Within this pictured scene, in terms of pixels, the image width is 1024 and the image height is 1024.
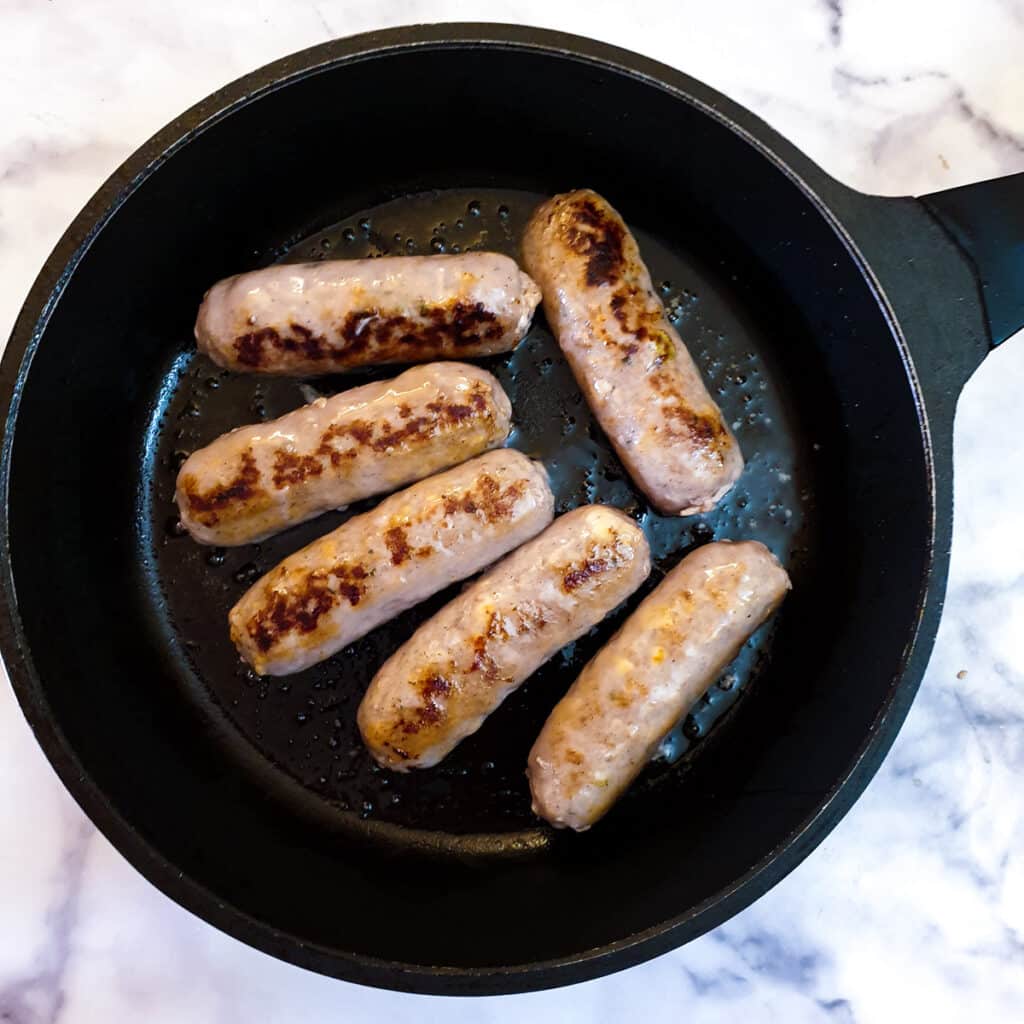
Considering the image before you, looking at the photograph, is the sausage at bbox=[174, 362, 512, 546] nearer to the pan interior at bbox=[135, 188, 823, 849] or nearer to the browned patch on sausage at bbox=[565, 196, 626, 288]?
the pan interior at bbox=[135, 188, 823, 849]

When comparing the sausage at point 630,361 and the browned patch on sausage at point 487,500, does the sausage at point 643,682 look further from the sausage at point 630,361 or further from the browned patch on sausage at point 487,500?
the browned patch on sausage at point 487,500

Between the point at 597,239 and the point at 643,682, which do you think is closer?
Answer: the point at 643,682

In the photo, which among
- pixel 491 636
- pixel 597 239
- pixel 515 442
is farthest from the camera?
pixel 515 442

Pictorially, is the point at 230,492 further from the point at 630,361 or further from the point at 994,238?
the point at 994,238

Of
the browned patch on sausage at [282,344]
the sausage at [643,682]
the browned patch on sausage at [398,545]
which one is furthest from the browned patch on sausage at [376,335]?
the sausage at [643,682]

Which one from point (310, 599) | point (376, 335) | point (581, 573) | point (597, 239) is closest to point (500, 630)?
point (581, 573)

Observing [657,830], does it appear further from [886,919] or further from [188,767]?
[188,767]
